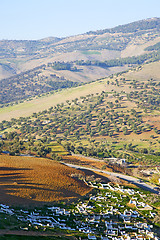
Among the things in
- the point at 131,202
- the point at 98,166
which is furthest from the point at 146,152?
the point at 131,202

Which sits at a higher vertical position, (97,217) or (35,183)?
(35,183)

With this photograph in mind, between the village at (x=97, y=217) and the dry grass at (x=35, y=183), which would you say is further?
the dry grass at (x=35, y=183)

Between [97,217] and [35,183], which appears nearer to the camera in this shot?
[97,217]

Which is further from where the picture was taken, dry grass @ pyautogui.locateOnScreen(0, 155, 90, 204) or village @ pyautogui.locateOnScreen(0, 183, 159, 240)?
dry grass @ pyautogui.locateOnScreen(0, 155, 90, 204)

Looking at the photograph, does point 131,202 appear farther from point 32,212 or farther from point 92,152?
point 92,152
